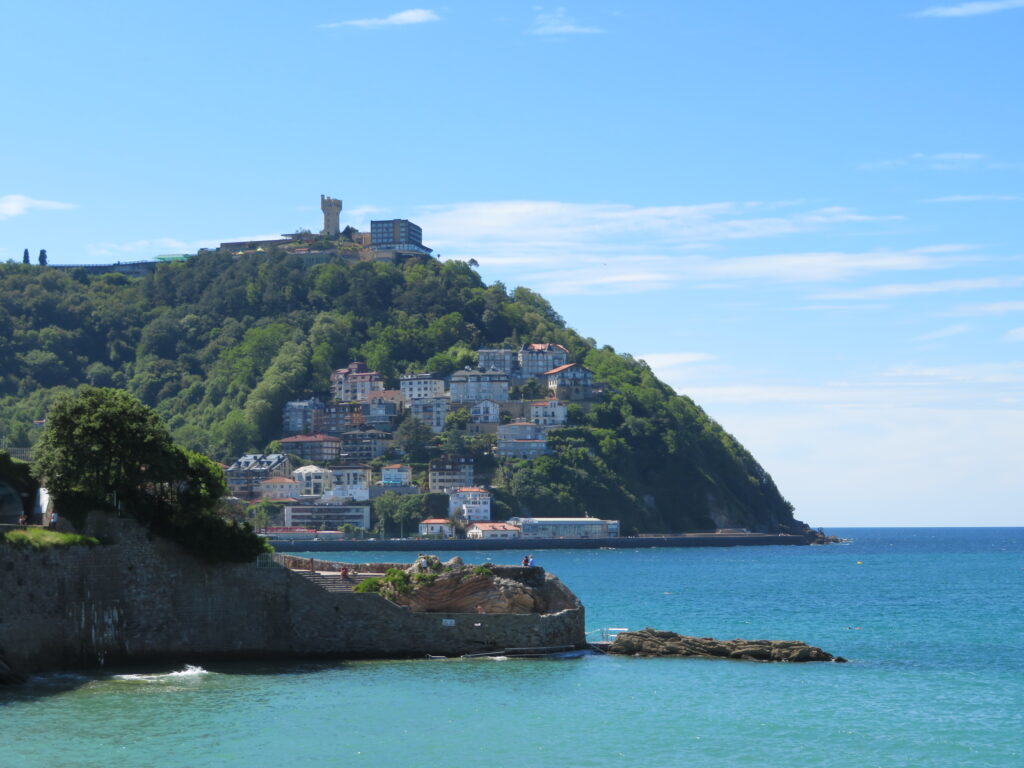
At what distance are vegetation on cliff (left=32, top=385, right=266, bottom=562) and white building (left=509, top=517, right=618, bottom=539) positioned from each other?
11481 centimetres

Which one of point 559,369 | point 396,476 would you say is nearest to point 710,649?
point 396,476

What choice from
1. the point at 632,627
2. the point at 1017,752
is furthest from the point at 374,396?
the point at 1017,752

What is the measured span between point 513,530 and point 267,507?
28.0 metres

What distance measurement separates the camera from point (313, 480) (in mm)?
168125

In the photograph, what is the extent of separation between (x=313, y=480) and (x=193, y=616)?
134 m

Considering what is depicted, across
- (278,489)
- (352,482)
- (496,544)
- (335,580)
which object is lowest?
(496,544)

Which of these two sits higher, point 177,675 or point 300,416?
point 300,416

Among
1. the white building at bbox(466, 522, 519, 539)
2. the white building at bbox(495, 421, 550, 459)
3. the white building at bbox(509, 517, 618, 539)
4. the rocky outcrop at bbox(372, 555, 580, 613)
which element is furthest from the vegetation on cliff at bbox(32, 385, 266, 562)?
the white building at bbox(495, 421, 550, 459)

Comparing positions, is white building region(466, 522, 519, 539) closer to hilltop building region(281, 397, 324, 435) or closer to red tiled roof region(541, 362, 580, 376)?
red tiled roof region(541, 362, 580, 376)

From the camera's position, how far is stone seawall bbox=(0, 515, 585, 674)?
3316 cm

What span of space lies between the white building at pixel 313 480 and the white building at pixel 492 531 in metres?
23.2

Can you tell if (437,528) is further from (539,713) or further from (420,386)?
(539,713)

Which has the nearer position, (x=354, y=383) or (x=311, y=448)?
(x=311, y=448)

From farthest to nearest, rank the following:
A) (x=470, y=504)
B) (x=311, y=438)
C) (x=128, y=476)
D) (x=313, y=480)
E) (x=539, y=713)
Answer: (x=311, y=438) → (x=313, y=480) → (x=470, y=504) → (x=128, y=476) → (x=539, y=713)
